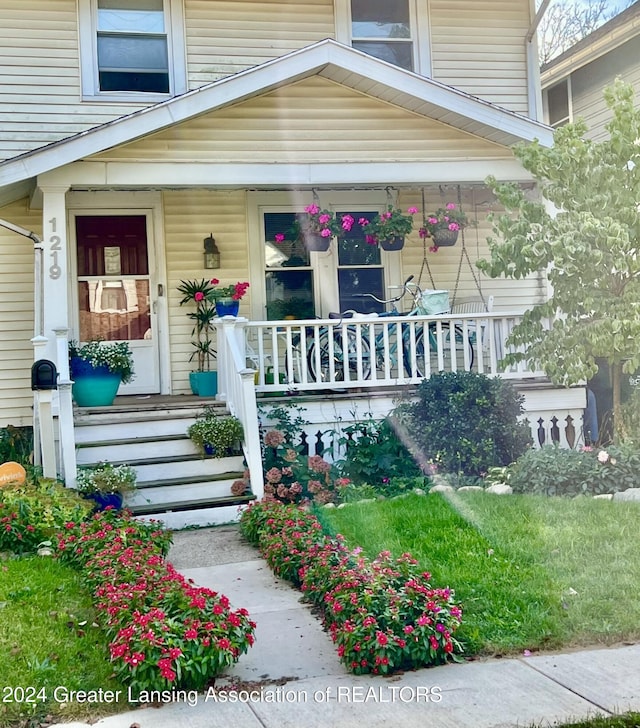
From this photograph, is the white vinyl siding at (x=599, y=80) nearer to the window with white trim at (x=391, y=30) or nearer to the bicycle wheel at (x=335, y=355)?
the window with white trim at (x=391, y=30)

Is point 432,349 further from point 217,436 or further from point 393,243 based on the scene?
point 217,436

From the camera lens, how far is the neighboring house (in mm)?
13383

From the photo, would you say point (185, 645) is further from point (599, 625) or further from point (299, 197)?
point (299, 197)

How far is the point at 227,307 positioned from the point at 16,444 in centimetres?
291

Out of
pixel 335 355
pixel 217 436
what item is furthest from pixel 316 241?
pixel 217 436

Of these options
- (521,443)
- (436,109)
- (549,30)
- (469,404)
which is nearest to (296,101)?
(436,109)

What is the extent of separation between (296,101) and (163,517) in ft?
14.8

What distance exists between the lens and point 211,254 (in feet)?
30.9

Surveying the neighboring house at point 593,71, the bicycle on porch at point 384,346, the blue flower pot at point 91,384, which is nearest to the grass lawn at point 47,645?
the blue flower pot at point 91,384

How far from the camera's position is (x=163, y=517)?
262 inches

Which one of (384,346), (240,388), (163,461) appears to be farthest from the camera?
(384,346)

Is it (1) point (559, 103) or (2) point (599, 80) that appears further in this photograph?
(1) point (559, 103)

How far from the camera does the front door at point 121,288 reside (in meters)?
9.28

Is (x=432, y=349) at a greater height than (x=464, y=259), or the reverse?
(x=464, y=259)
